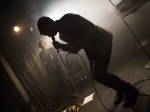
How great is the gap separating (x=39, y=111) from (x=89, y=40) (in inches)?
176

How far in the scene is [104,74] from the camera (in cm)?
266

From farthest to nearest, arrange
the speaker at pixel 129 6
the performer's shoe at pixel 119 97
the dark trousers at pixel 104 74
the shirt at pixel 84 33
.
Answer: the speaker at pixel 129 6
the performer's shoe at pixel 119 97
the dark trousers at pixel 104 74
the shirt at pixel 84 33

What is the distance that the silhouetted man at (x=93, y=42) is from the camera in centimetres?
252

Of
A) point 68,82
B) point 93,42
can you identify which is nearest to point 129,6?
→ point 93,42

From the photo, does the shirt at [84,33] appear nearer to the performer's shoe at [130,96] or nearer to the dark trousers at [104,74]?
the dark trousers at [104,74]

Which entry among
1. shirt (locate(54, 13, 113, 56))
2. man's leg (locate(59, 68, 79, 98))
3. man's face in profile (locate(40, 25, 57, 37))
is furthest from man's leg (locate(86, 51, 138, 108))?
man's leg (locate(59, 68, 79, 98))

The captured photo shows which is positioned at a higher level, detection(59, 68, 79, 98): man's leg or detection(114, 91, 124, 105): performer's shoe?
detection(59, 68, 79, 98): man's leg

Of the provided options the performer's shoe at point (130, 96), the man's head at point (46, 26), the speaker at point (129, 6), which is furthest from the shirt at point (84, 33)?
the speaker at point (129, 6)

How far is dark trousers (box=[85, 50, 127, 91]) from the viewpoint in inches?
103

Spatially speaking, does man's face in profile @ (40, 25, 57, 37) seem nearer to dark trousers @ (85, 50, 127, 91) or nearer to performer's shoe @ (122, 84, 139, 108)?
dark trousers @ (85, 50, 127, 91)

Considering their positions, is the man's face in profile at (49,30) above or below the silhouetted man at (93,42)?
above

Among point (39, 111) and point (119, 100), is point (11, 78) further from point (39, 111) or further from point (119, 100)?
point (119, 100)

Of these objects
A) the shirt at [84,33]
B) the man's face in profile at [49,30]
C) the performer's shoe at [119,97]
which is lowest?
the performer's shoe at [119,97]

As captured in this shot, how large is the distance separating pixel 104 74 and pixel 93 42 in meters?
0.59
